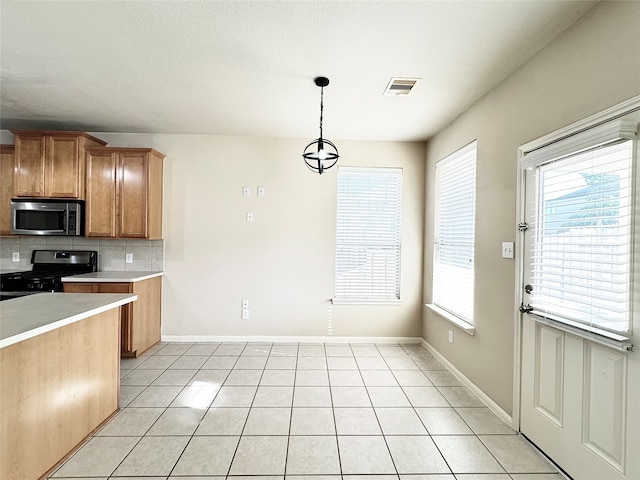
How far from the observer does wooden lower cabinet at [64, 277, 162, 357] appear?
3215 mm

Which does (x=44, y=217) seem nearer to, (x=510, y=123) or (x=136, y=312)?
(x=136, y=312)

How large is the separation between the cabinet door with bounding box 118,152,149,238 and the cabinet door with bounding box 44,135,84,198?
0.47 m

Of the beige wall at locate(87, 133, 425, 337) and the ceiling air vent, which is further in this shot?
the beige wall at locate(87, 133, 425, 337)

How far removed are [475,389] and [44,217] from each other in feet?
15.8

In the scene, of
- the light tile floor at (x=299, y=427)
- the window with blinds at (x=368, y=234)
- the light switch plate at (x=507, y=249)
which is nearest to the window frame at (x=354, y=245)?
the window with blinds at (x=368, y=234)

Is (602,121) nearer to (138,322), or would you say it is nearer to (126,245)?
(138,322)

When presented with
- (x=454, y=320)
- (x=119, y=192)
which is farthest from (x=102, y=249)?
(x=454, y=320)

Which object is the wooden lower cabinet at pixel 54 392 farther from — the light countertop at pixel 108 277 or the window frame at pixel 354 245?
the window frame at pixel 354 245

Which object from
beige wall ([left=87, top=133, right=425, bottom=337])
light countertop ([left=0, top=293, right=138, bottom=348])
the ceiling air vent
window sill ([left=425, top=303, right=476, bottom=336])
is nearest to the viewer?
light countertop ([left=0, top=293, right=138, bottom=348])

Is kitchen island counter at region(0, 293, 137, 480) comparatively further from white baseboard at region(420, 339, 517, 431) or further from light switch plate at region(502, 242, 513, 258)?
white baseboard at region(420, 339, 517, 431)

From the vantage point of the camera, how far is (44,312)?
1748mm

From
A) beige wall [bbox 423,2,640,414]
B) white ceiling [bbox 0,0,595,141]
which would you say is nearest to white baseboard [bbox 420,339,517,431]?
beige wall [bbox 423,2,640,414]

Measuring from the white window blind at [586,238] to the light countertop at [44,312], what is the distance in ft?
9.16

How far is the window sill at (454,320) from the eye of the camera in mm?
2705
